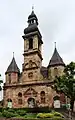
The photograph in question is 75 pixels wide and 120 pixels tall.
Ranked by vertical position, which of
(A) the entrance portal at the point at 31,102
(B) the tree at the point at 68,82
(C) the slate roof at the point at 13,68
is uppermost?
(C) the slate roof at the point at 13,68

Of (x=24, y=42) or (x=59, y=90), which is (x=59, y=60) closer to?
(x=24, y=42)

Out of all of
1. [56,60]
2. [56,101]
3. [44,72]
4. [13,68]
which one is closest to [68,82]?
[56,101]

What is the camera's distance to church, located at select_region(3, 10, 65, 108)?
56.9 meters

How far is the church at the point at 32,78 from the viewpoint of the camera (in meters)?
56.9

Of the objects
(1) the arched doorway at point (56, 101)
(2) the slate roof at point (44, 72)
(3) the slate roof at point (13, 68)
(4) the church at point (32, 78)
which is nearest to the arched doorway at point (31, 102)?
(4) the church at point (32, 78)

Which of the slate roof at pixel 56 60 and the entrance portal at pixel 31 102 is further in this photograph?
the slate roof at pixel 56 60

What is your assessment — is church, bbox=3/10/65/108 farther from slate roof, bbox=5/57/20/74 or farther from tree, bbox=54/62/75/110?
tree, bbox=54/62/75/110

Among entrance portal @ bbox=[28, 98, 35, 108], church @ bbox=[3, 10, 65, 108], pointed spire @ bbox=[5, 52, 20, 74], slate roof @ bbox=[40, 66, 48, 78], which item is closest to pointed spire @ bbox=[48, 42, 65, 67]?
church @ bbox=[3, 10, 65, 108]

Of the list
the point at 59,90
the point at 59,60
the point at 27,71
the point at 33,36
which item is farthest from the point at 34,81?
the point at 59,90

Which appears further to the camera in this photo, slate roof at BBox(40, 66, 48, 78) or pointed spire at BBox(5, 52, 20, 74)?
pointed spire at BBox(5, 52, 20, 74)

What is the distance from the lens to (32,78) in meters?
59.5

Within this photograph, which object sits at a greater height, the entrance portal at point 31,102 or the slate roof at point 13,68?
the slate roof at point 13,68

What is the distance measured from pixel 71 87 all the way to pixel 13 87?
72.8 feet

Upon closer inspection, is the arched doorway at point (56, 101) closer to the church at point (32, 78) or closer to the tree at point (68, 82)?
the church at point (32, 78)
